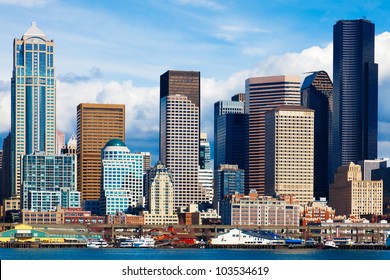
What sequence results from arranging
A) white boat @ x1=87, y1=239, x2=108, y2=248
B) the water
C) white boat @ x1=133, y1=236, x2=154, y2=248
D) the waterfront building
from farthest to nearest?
1. the waterfront building
2. white boat @ x1=87, y1=239, x2=108, y2=248
3. white boat @ x1=133, y1=236, x2=154, y2=248
4. the water

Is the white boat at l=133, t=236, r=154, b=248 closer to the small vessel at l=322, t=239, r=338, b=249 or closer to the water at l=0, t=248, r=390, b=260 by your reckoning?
the water at l=0, t=248, r=390, b=260

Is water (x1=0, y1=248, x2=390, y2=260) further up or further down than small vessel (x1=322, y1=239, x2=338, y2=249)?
further up

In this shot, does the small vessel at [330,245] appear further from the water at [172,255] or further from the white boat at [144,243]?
the white boat at [144,243]

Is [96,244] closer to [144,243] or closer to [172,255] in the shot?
[144,243]

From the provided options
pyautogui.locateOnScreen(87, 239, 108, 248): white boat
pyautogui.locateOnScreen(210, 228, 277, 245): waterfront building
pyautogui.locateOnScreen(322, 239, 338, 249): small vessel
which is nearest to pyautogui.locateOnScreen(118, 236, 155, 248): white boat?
pyautogui.locateOnScreen(87, 239, 108, 248): white boat

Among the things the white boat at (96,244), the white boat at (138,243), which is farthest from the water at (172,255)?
the white boat at (138,243)

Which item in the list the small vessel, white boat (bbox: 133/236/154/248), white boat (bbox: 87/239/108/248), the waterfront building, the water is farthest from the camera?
the waterfront building

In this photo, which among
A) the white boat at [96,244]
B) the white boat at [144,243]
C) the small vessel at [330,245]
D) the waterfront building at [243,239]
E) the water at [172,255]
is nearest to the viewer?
the water at [172,255]

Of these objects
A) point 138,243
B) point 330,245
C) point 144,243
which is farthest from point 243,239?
point 138,243

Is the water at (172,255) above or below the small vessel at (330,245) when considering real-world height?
above

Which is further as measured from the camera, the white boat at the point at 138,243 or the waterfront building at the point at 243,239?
the waterfront building at the point at 243,239
